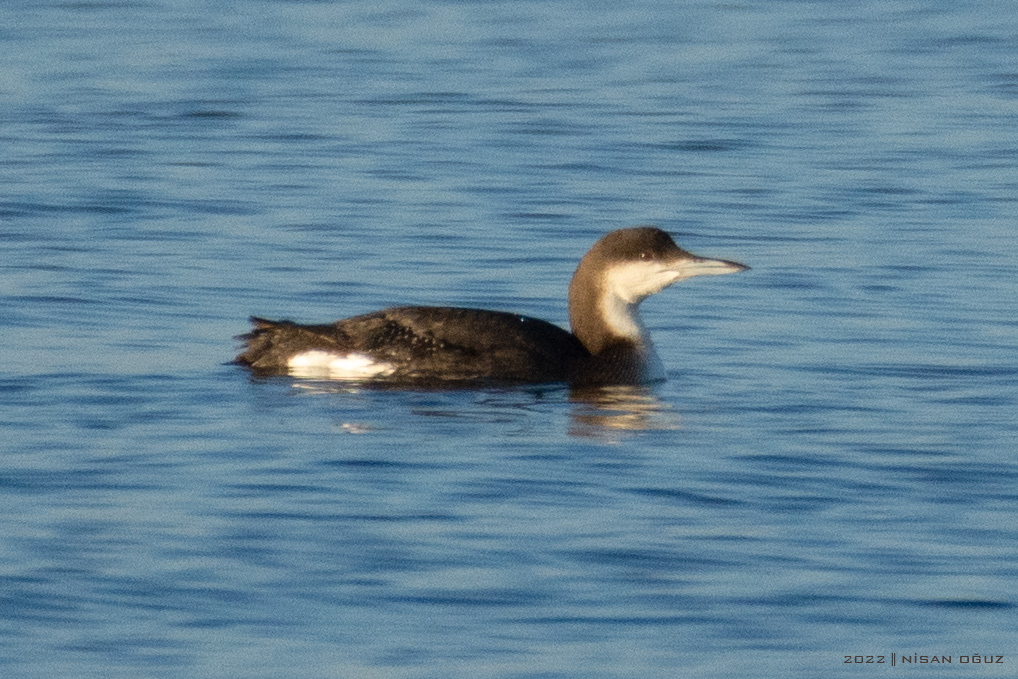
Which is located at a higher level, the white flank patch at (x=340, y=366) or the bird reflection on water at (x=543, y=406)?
the white flank patch at (x=340, y=366)

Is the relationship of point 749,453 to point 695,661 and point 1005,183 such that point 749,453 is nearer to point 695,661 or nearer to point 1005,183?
point 695,661

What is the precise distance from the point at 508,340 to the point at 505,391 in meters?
0.23

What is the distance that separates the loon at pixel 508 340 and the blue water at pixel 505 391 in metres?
0.18

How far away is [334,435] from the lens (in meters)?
8.41

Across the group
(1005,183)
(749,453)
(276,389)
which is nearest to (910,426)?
(749,453)

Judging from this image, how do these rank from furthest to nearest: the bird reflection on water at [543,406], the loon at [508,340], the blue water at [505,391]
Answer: the loon at [508,340] < the bird reflection on water at [543,406] < the blue water at [505,391]

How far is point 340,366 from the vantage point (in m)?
9.48

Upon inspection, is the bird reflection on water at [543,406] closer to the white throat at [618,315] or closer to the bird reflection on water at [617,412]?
the bird reflection on water at [617,412]

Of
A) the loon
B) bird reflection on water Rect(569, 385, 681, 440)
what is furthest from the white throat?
bird reflection on water Rect(569, 385, 681, 440)

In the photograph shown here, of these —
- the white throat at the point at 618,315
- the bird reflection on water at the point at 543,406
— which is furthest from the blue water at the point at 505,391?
the white throat at the point at 618,315

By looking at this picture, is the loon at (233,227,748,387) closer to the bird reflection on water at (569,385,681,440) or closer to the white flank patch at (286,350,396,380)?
the white flank patch at (286,350,396,380)

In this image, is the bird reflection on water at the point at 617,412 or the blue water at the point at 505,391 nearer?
the blue water at the point at 505,391

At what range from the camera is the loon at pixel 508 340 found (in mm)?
9445

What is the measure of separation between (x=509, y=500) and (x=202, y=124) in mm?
10098
